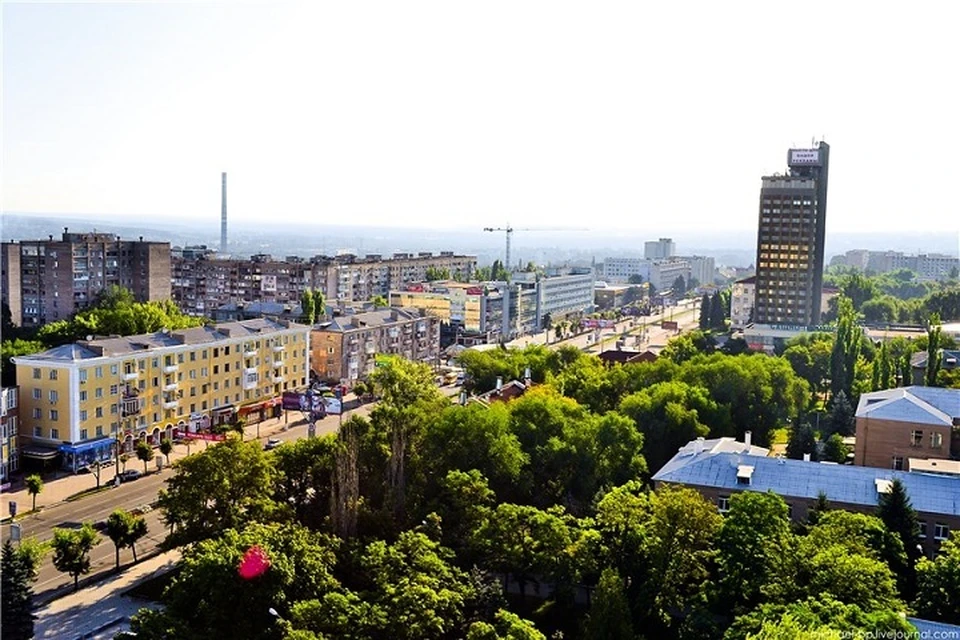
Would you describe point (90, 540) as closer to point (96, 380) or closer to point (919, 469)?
point (96, 380)

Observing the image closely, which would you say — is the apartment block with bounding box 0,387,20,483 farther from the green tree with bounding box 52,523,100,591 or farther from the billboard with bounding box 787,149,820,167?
the billboard with bounding box 787,149,820,167

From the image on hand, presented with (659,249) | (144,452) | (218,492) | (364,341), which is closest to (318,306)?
(364,341)

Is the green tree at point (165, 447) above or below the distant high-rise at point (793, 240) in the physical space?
below

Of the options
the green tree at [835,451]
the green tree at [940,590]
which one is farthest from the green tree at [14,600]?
the green tree at [835,451]

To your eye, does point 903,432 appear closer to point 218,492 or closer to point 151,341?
point 218,492

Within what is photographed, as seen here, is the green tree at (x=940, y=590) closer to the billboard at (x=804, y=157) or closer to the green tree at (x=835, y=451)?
the green tree at (x=835, y=451)

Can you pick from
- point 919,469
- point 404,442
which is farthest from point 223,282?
point 919,469
